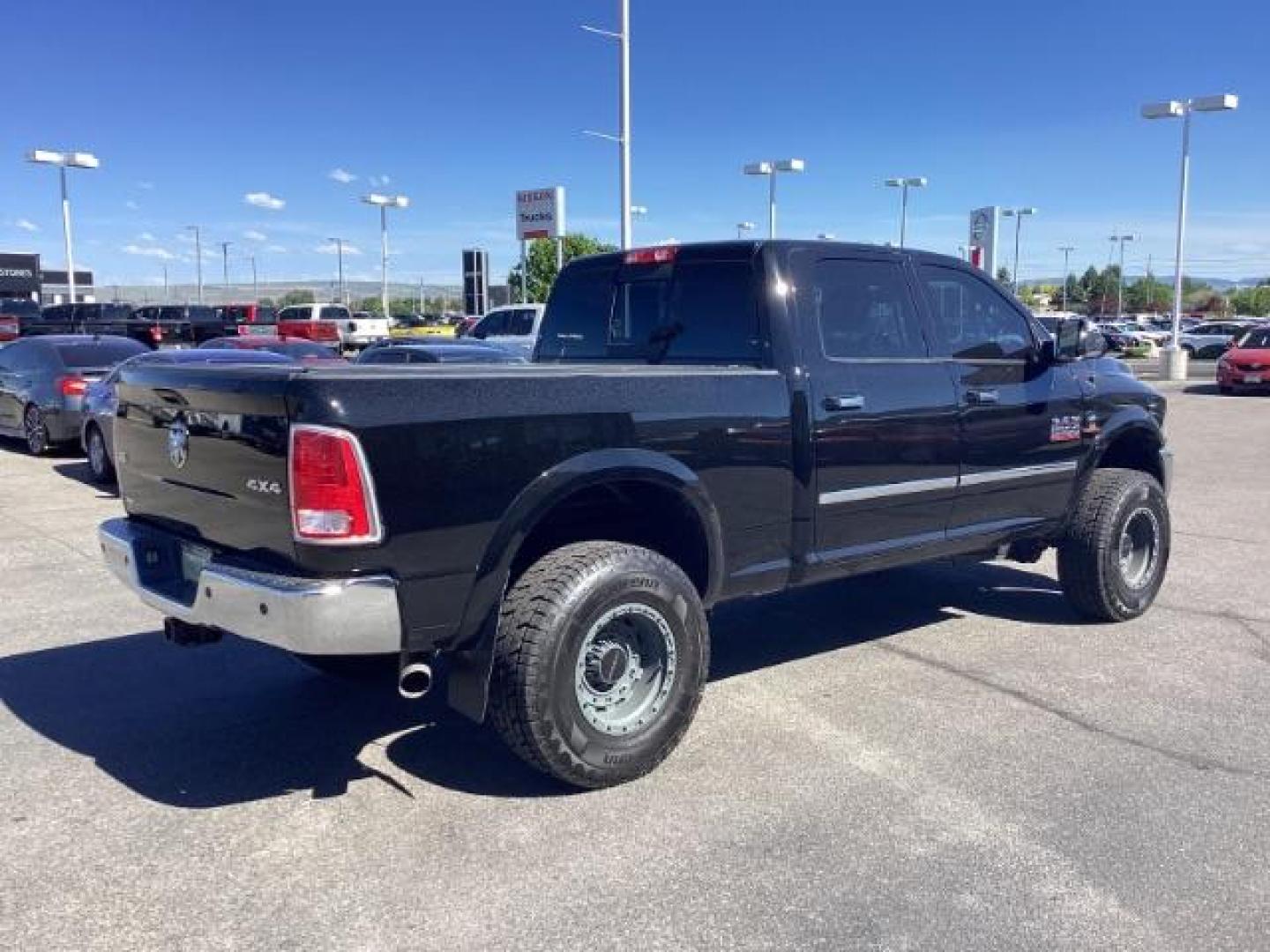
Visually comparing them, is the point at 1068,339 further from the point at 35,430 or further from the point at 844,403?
the point at 35,430

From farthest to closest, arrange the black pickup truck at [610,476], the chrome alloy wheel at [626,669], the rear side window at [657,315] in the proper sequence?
the rear side window at [657,315]
the chrome alloy wheel at [626,669]
the black pickup truck at [610,476]

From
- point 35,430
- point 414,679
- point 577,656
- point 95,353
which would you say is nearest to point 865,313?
point 577,656

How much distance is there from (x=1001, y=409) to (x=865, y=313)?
3.20 ft

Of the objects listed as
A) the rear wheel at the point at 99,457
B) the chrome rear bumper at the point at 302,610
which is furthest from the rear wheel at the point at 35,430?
the chrome rear bumper at the point at 302,610

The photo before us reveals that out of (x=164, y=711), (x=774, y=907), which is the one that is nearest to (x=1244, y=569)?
(x=774, y=907)

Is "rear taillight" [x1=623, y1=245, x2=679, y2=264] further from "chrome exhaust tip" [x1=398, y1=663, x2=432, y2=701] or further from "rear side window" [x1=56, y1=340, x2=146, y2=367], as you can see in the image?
"rear side window" [x1=56, y1=340, x2=146, y2=367]

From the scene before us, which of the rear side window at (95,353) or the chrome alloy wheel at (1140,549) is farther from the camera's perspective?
the rear side window at (95,353)

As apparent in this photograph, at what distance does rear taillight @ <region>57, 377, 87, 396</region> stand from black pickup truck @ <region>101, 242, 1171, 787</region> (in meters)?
9.34

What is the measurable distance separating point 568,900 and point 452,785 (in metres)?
0.97

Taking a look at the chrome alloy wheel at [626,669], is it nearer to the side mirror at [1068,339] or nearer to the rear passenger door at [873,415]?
the rear passenger door at [873,415]

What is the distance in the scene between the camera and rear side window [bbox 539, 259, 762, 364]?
4.87 meters

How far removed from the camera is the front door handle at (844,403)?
15.4 feet

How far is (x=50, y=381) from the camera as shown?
43.7 ft

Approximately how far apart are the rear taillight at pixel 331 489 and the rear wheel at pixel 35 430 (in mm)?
11541
